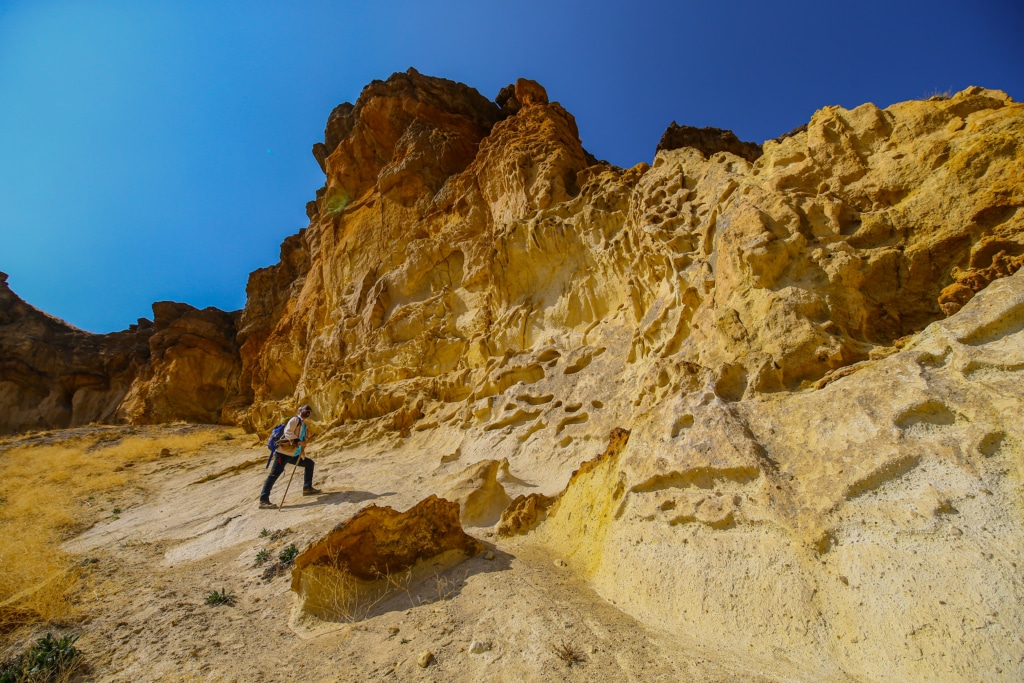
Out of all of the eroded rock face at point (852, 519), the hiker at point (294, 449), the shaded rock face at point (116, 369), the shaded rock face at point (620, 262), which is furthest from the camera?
the shaded rock face at point (116, 369)

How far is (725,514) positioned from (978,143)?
5014 mm

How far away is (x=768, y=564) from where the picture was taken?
3.21 meters

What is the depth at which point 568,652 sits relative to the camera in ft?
9.96

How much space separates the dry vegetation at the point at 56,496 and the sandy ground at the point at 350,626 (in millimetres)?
336

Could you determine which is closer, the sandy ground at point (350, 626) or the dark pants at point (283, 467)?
the sandy ground at point (350, 626)

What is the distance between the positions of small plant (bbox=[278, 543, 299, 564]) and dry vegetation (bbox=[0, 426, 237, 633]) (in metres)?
1.76

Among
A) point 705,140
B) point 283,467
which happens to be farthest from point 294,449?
point 705,140

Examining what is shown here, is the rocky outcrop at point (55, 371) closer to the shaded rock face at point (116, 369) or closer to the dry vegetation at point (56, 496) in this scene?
the shaded rock face at point (116, 369)

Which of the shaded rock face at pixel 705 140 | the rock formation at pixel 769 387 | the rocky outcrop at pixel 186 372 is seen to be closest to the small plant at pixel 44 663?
the rock formation at pixel 769 387

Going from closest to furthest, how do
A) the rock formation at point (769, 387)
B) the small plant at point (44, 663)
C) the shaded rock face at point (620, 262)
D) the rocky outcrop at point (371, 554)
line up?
the rock formation at point (769, 387) < the small plant at point (44, 663) < the rocky outcrop at point (371, 554) < the shaded rock face at point (620, 262)

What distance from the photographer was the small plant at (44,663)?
137 inches

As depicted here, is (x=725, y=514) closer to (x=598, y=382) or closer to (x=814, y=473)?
(x=814, y=473)

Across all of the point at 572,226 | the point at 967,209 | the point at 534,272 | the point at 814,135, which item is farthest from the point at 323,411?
the point at 967,209

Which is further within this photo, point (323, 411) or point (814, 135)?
point (323, 411)
